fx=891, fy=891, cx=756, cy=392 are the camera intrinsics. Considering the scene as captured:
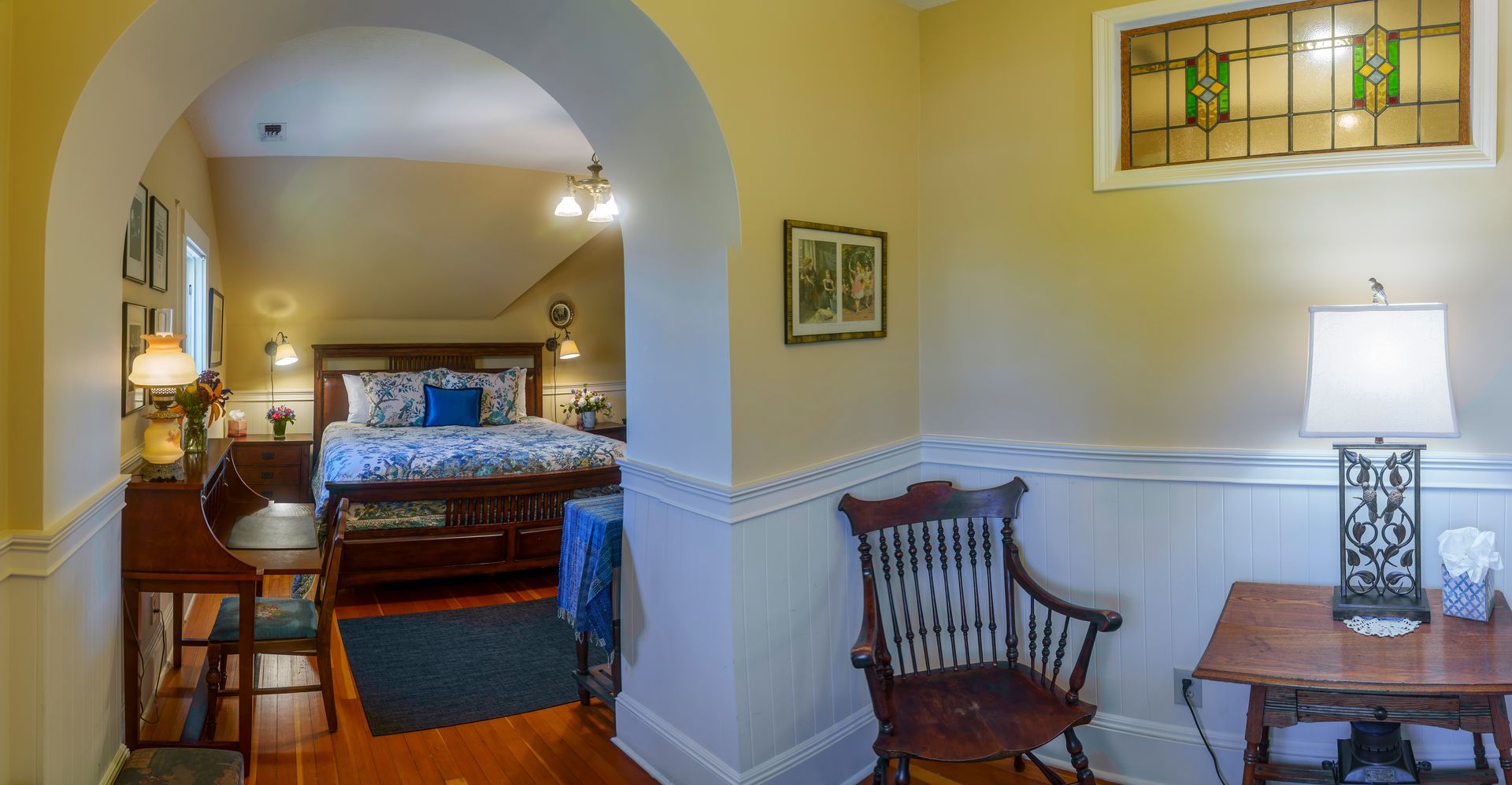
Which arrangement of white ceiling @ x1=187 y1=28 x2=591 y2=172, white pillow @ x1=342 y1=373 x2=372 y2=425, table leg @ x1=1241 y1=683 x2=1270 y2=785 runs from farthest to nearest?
white pillow @ x1=342 y1=373 x2=372 y2=425 < white ceiling @ x1=187 y1=28 x2=591 y2=172 < table leg @ x1=1241 y1=683 x2=1270 y2=785

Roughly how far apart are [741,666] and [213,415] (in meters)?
2.14

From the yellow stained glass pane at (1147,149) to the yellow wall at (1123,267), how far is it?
5.0 inches

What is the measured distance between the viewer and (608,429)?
7.80 m

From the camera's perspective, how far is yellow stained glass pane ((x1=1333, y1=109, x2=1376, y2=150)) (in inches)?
99.3

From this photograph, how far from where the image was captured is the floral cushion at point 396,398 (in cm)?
661

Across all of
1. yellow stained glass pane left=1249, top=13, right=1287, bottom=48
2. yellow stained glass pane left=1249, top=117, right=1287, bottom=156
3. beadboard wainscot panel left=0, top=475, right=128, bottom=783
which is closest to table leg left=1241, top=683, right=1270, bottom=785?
yellow stained glass pane left=1249, top=117, right=1287, bottom=156

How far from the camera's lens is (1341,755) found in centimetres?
240

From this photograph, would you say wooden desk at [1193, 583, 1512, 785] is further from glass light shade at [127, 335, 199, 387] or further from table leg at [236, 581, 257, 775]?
glass light shade at [127, 335, 199, 387]

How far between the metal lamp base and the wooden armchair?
580 mm

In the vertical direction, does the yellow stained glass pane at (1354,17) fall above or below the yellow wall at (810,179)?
above

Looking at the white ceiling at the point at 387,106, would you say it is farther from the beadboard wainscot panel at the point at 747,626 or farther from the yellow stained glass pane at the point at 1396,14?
the yellow stained glass pane at the point at 1396,14

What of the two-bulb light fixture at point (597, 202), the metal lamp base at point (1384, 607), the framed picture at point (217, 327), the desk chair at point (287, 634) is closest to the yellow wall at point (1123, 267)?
the metal lamp base at point (1384, 607)

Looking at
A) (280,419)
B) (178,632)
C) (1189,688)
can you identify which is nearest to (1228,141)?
(1189,688)

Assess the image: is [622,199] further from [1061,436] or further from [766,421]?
[1061,436]
